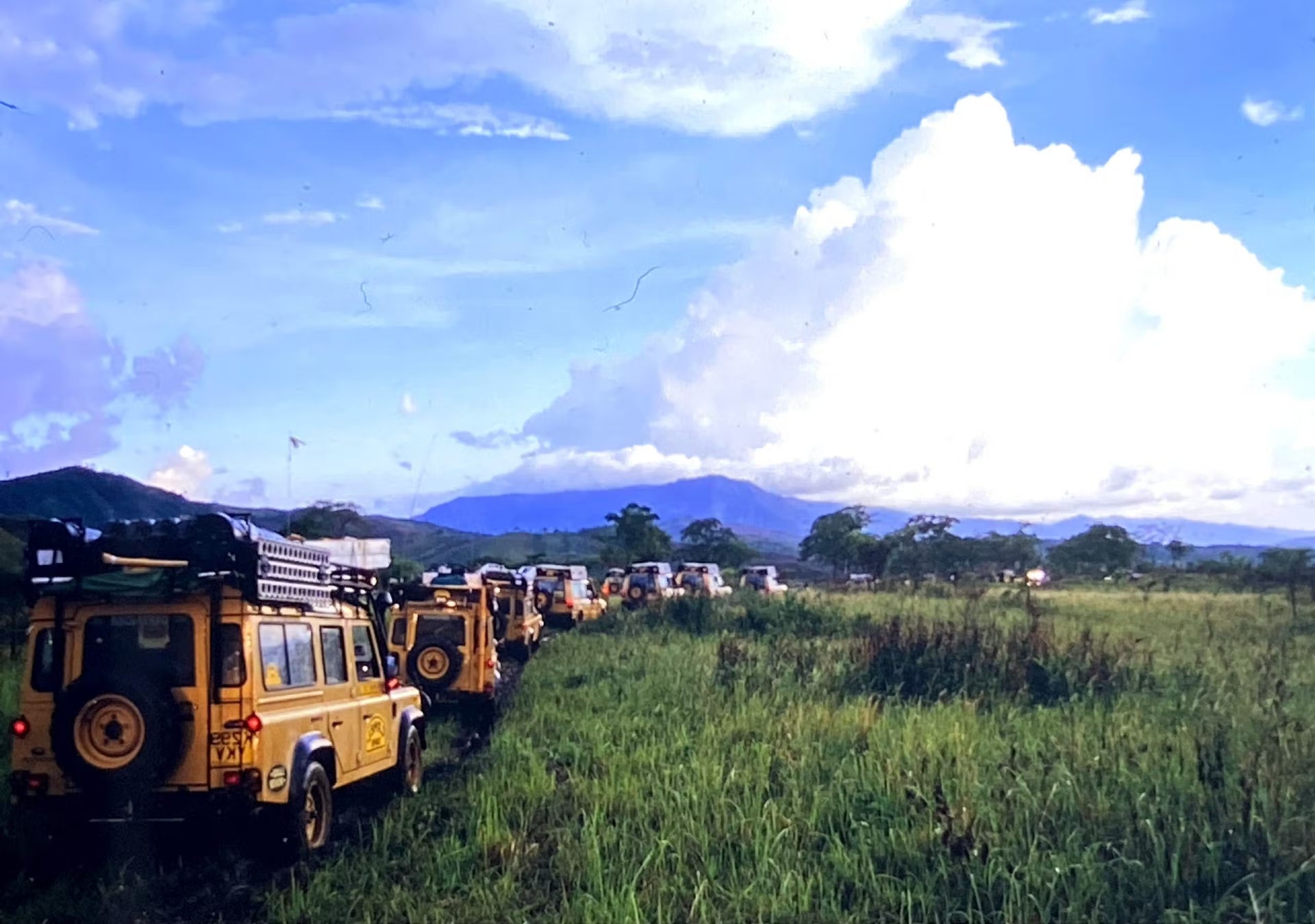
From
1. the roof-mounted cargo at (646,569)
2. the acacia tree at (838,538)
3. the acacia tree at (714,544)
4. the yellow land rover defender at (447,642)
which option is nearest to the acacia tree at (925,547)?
the acacia tree at (838,538)

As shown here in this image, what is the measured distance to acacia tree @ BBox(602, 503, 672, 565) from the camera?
78.2 metres

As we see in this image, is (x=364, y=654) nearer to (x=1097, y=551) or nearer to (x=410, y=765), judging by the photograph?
(x=410, y=765)

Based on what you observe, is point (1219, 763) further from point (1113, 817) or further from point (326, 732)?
point (326, 732)

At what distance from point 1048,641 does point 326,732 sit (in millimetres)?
9770

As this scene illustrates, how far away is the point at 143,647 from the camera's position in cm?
821

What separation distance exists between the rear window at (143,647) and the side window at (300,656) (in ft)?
2.95

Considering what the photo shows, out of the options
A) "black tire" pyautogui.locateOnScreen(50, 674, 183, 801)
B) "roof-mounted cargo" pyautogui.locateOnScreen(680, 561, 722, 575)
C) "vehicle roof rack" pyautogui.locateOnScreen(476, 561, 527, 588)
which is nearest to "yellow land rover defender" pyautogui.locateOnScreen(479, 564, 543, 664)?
"vehicle roof rack" pyautogui.locateOnScreen(476, 561, 527, 588)

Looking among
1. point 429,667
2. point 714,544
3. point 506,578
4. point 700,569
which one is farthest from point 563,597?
point 714,544

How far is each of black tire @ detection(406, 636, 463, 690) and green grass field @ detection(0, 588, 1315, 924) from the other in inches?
76.5

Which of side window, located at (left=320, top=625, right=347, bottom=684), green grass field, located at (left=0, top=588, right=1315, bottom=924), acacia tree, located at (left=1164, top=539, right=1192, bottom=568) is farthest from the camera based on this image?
acacia tree, located at (left=1164, top=539, right=1192, bottom=568)

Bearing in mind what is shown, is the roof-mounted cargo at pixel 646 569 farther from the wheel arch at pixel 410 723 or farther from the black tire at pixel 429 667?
the wheel arch at pixel 410 723

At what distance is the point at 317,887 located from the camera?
7.77 meters

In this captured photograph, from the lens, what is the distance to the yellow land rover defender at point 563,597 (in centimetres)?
3162

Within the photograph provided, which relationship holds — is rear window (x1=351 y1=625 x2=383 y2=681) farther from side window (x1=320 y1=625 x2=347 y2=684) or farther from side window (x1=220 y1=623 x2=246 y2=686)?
side window (x1=220 y1=623 x2=246 y2=686)
